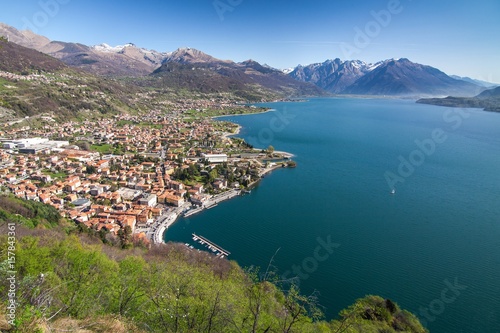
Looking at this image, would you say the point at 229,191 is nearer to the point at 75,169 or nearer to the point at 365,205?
the point at 365,205

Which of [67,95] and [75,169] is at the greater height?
[67,95]

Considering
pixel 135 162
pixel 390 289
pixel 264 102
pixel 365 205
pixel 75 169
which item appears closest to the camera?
pixel 390 289

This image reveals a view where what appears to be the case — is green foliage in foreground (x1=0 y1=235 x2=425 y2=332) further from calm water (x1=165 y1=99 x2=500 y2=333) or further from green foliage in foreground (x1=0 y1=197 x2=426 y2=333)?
calm water (x1=165 y1=99 x2=500 y2=333)

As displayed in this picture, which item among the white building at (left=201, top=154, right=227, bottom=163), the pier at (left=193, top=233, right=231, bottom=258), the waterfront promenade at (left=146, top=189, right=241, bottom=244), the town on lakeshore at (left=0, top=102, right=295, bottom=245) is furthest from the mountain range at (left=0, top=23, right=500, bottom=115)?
the pier at (left=193, top=233, right=231, bottom=258)

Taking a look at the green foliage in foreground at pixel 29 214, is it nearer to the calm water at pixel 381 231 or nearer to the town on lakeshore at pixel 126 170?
the town on lakeshore at pixel 126 170

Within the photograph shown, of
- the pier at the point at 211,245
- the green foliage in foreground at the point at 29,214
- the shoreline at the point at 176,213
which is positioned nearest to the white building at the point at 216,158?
the shoreline at the point at 176,213

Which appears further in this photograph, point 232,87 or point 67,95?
point 232,87

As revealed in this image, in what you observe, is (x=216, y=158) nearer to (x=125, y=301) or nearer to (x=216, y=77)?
(x=125, y=301)

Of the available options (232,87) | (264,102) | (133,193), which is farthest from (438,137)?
(232,87)
